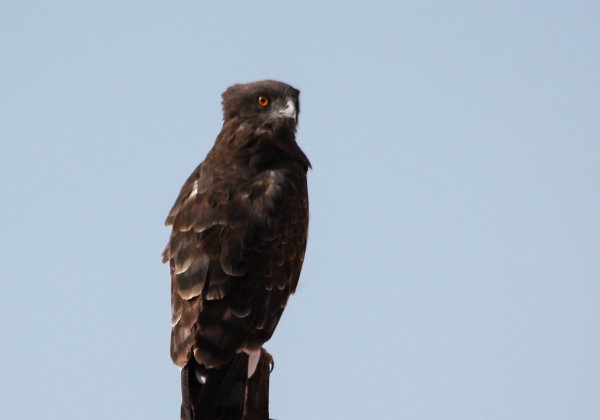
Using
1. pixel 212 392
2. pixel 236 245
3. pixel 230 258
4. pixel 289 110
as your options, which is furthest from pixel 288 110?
pixel 212 392

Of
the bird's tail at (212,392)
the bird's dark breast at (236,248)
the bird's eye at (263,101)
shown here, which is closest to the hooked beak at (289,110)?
the bird's eye at (263,101)

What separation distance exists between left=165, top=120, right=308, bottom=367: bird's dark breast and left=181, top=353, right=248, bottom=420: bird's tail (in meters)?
0.10

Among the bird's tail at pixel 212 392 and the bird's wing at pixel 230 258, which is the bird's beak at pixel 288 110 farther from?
the bird's tail at pixel 212 392

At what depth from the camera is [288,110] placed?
13711 millimetres

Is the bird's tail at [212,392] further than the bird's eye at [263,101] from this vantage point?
No

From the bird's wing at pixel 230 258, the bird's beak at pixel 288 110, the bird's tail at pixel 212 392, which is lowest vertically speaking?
the bird's tail at pixel 212 392

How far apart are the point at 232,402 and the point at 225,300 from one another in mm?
1019

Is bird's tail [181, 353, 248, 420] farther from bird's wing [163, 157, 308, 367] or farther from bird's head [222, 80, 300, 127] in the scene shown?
bird's head [222, 80, 300, 127]

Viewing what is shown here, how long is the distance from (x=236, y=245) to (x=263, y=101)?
1944 millimetres

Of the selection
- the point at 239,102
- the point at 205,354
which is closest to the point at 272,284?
the point at 205,354

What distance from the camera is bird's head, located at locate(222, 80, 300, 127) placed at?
1361cm

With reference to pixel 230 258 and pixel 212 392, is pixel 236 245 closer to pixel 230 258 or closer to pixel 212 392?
pixel 230 258

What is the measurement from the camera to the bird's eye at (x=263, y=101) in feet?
44.8

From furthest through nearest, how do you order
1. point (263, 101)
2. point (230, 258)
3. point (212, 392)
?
point (263, 101) → point (230, 258) → point (212, 392)
